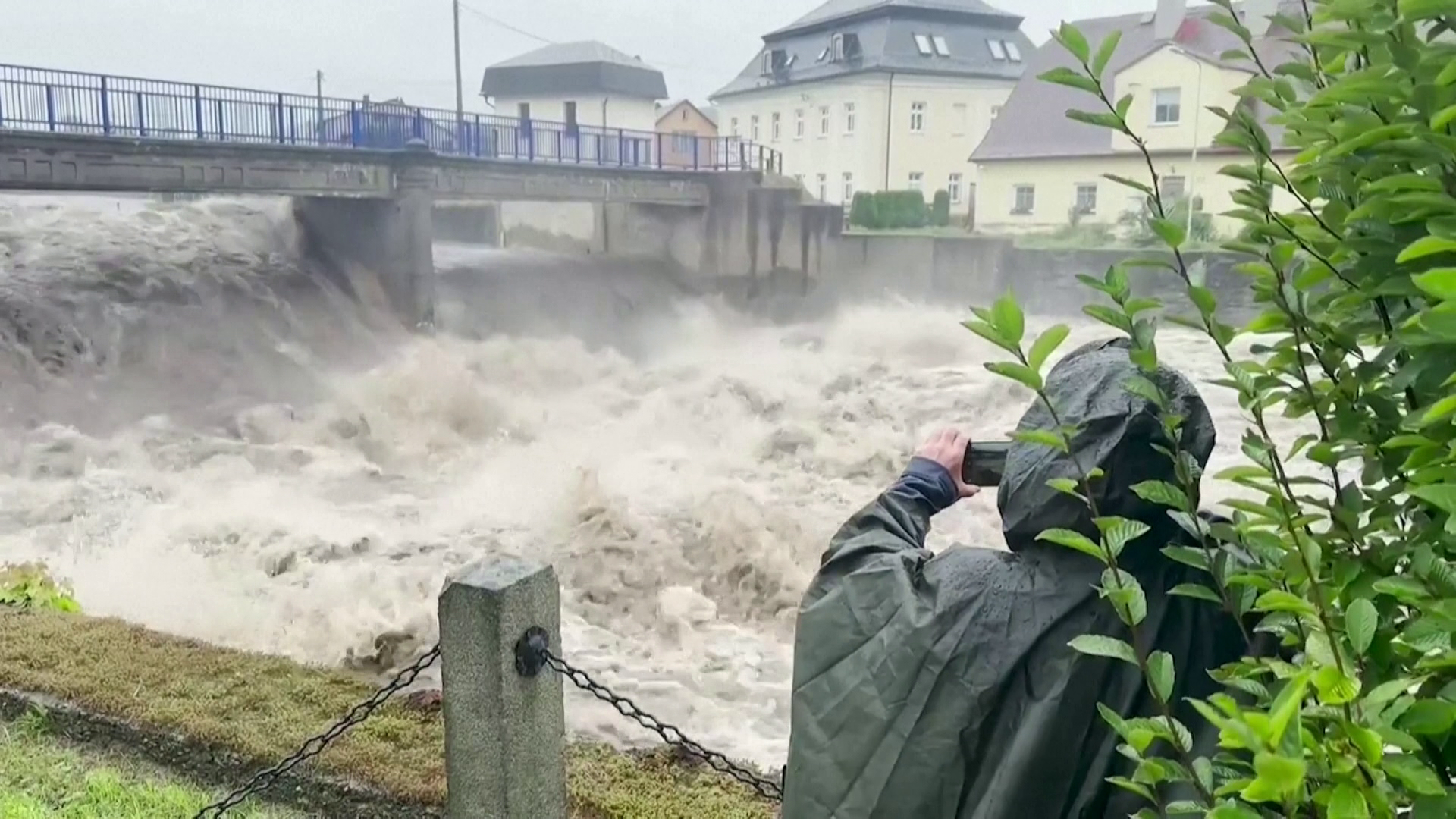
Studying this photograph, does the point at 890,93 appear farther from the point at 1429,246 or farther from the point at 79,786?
the point at 1429,246

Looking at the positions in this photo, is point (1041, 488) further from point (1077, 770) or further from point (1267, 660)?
point (1267, 660)

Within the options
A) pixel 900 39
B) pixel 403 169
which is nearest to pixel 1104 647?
pixel 403 169

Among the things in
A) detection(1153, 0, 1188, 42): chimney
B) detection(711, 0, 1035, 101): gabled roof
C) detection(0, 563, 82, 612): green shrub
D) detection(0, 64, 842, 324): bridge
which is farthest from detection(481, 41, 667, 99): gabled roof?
detection(0, 563, 82, 612): green shrub

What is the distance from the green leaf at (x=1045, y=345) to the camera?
4.50ft

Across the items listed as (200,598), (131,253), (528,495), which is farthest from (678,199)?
(200,598)

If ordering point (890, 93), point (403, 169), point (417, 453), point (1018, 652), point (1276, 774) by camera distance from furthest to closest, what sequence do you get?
point (890, 93)
point (403, 169)
point (417, 453)
point (1018, 652)
point (1276, 774)

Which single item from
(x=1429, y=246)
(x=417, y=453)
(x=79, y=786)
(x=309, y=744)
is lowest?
(x=417, y=453)

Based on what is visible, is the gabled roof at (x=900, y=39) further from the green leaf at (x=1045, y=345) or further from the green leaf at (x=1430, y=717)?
the green leaf at (x=1430, y=717)

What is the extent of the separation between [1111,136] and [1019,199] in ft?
9.28

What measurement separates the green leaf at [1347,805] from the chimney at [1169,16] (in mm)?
28949

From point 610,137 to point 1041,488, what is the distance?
23.8 meters

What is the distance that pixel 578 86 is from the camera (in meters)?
36.8

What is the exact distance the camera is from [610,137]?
24.8 metres

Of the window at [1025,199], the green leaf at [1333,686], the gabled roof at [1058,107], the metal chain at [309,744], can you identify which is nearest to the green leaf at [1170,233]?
the green leaf at [1333,686]
